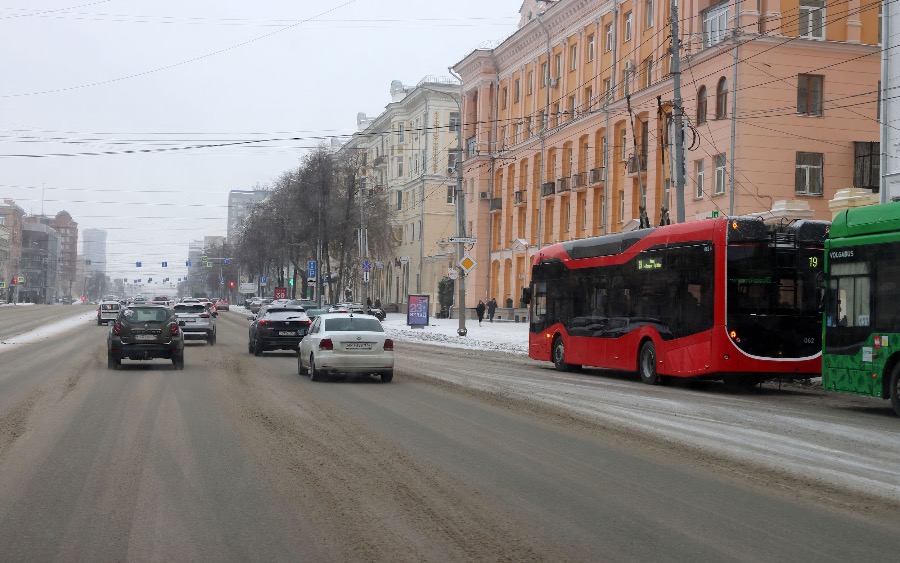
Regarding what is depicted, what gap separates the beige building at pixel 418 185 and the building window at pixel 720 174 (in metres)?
42.8

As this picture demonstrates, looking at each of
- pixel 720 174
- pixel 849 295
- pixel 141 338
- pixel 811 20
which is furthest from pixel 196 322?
pixel 849 295

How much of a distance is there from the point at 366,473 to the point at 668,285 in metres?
13.9

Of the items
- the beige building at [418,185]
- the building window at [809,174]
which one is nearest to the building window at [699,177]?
the building window at [809,174]

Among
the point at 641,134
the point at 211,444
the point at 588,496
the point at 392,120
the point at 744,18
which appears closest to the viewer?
the point at 588,496

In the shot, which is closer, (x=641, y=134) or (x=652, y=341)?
(x=652, y=341)

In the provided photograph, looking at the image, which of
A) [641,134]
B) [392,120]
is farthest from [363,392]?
[392,120]

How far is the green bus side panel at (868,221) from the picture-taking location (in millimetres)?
16802

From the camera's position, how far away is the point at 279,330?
33281 millimetres

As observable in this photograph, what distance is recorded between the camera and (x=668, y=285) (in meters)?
22.7

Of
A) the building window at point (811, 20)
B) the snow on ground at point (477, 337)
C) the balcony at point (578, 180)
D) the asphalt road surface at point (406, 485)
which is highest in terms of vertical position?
the building window at point (811, 20)

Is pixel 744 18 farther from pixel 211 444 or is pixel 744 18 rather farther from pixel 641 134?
pixel 211 444

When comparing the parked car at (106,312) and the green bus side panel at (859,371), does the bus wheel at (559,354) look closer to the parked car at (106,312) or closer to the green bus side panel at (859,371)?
the green bus side panel at (859,371)

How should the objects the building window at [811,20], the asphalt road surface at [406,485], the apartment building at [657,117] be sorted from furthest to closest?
the building window at [811,20] < the apartment building at [657,117] < the asphalt road surface at [406,485]

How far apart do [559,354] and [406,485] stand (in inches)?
785
